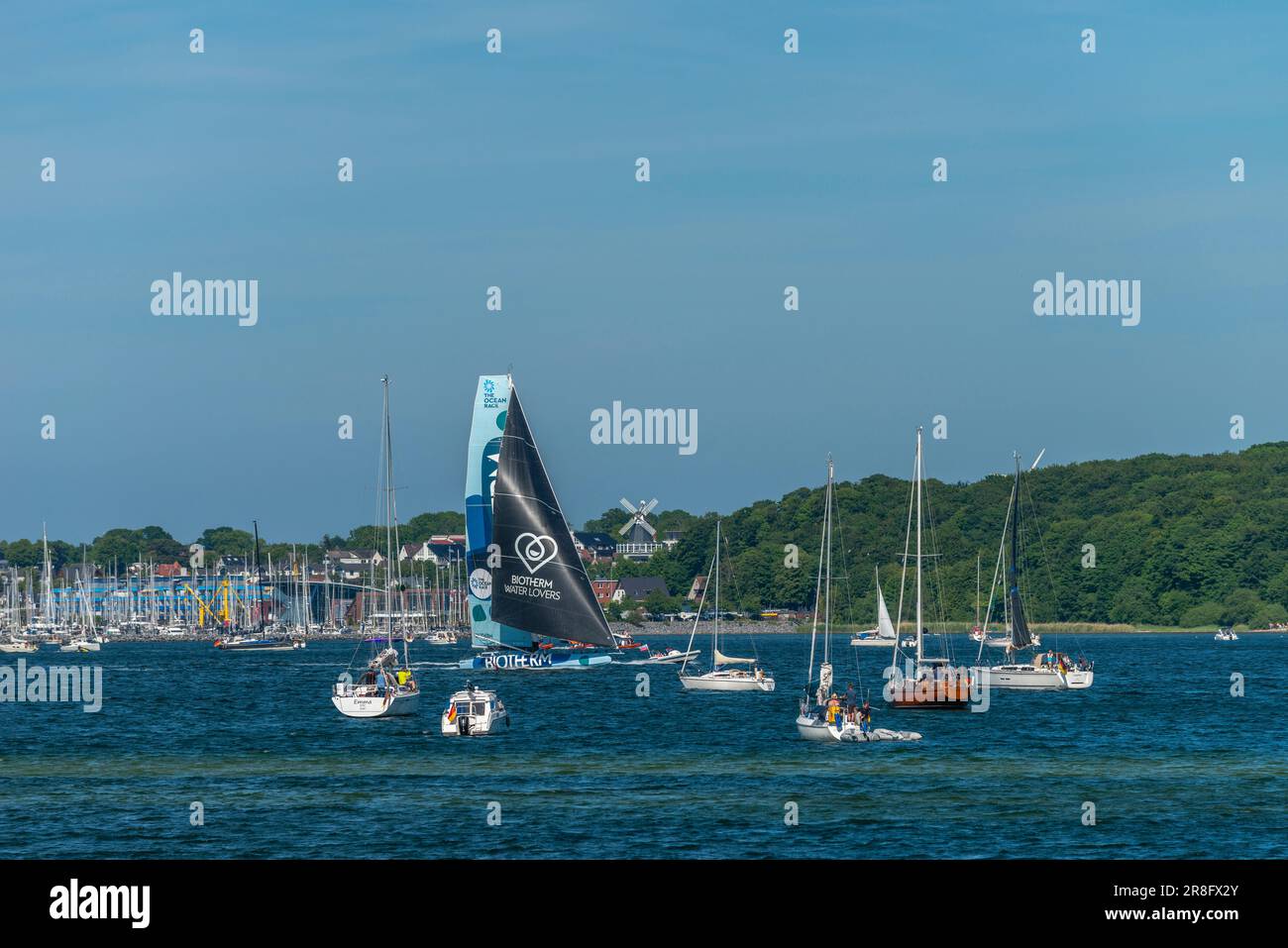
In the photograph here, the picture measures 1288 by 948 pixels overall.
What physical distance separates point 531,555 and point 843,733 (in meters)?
40.6

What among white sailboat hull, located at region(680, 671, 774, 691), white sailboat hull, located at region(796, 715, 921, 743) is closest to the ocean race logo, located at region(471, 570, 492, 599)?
white sailboat hull, located at region(680, 671, 774, 691)

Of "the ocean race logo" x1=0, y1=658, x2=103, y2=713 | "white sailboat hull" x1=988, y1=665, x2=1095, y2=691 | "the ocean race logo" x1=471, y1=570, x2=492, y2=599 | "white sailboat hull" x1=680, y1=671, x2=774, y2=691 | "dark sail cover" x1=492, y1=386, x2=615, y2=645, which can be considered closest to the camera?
"white sailboat hull" x1=988, y1=665, x2=1095, y2=691

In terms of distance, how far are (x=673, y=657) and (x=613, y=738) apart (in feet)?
236

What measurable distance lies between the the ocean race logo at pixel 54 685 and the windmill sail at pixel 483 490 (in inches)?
920

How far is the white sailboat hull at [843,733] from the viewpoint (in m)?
60.2

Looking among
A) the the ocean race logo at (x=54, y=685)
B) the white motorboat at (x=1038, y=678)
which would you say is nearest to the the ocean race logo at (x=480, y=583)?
the the ocean race logo at (x=54, y=685)

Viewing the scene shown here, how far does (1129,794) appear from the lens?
1825 inches

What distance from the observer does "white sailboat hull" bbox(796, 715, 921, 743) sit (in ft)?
197

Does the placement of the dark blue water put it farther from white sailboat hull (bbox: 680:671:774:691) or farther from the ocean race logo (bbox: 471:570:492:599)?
the ocean race logo (bbox: 471:570:492:599)

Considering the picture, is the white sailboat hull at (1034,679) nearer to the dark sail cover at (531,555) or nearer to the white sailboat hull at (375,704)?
the dark sail cover at (531,555)
